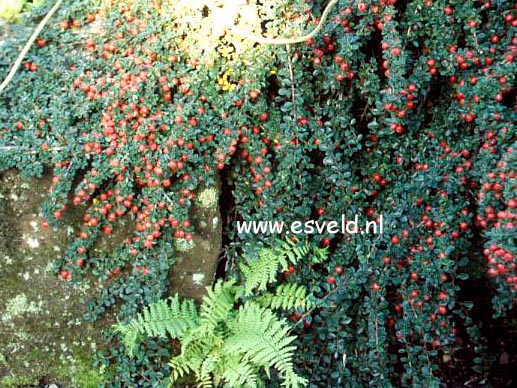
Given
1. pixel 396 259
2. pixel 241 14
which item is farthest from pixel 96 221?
pixel 396 259

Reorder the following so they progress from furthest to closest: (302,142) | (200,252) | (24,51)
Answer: (200,252) → (302,142) → (24,51)

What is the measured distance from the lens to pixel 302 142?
2723mm

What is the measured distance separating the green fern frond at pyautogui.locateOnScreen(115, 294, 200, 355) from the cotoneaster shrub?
0.08 meters

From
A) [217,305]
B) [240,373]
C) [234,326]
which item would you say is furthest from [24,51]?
[240,373]

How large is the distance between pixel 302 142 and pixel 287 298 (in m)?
0.70

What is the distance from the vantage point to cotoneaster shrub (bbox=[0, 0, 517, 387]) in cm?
262

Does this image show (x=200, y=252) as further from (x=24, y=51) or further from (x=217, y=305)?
(x=24, y=51)

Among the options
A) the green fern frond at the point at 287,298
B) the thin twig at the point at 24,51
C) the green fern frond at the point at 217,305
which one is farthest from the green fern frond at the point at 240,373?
the thin twig at the point at 24,51

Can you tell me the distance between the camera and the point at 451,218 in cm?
264

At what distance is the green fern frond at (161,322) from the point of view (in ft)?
8.71

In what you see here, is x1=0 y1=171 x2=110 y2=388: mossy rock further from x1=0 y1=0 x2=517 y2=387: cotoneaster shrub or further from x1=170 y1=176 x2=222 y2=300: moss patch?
x1=170 y1=176 x2=222 y2=300: moss patch

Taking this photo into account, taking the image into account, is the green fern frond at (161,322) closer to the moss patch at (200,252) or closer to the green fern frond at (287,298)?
the moss patch at (200,252)

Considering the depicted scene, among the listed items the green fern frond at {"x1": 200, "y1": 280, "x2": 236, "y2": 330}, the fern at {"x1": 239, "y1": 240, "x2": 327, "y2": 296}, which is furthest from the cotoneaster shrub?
the green fern frond at {"x1": 200, "y1": 280, "x2": 236, "y2": 330}

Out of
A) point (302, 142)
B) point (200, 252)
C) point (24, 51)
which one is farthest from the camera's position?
point (200, 252)
